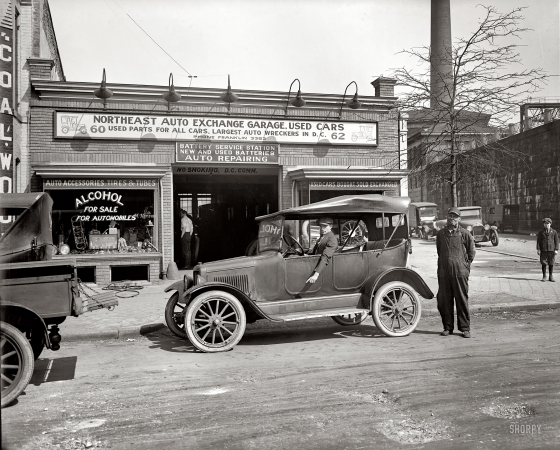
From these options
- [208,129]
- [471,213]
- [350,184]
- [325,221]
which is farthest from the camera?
[471,213]

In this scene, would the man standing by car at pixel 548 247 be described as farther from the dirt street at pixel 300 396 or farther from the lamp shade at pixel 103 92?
the lamp shade at pixel 103 92

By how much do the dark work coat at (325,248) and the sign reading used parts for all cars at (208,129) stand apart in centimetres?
709

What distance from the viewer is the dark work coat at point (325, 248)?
22.0ft

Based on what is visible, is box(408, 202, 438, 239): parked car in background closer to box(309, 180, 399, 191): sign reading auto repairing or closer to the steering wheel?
box(309, 180, 399, 191): sign reading auto repairing

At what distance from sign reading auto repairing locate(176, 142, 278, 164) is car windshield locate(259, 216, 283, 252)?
6151 mm

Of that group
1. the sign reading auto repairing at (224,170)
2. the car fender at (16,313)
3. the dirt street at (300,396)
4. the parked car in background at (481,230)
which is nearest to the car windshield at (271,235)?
the dirt street at (300,396)

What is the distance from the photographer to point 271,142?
44.7ft

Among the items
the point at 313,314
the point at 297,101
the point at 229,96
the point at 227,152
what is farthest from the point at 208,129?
the point at 313,314

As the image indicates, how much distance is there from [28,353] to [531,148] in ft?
104

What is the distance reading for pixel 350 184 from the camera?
539 inches

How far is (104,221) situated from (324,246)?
7497 mm

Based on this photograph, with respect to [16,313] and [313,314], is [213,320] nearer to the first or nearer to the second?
[313,314]

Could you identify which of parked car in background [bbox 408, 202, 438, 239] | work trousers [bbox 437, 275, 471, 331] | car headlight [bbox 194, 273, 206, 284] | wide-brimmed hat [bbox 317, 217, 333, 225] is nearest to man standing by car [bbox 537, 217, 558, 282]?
work trousers [bbox 437, 275, 471, 331]

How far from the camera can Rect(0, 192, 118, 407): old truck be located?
423cm
